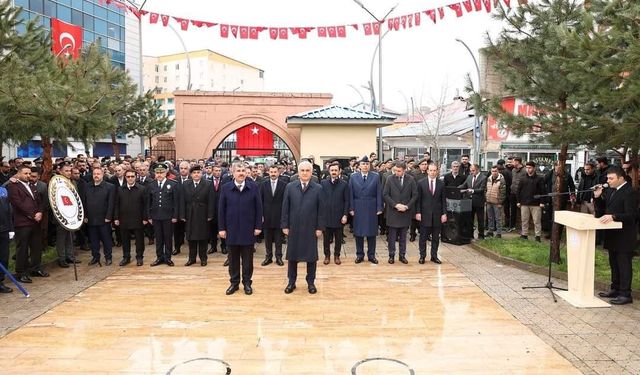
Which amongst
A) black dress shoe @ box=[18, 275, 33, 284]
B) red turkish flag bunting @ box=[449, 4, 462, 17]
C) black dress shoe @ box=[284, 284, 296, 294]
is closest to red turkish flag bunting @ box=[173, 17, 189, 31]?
red turkish flag bunting @ box=[449, 4, 462, 17]

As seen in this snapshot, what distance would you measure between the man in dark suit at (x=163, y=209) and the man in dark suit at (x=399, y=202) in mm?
3739

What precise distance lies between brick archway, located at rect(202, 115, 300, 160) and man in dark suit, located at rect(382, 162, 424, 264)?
12619 mm

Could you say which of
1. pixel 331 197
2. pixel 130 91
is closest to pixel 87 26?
pixel 130 91

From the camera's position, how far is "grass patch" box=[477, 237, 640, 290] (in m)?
7.78

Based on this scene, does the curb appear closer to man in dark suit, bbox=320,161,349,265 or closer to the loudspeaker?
the loudspeaker

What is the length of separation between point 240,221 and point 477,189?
605cm

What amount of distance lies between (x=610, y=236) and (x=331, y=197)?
4.41m

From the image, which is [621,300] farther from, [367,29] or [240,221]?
[367,29]

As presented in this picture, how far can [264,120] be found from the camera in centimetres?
2192

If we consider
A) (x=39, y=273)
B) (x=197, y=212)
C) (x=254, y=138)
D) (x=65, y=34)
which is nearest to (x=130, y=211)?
(x=197, y=212)

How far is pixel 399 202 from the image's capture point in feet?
30.3

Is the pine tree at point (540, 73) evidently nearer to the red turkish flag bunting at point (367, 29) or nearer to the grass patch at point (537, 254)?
the grass patch at point (537, 254)

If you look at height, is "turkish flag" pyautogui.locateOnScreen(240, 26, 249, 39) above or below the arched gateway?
above

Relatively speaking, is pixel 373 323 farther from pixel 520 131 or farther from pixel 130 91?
pixel 130 91
